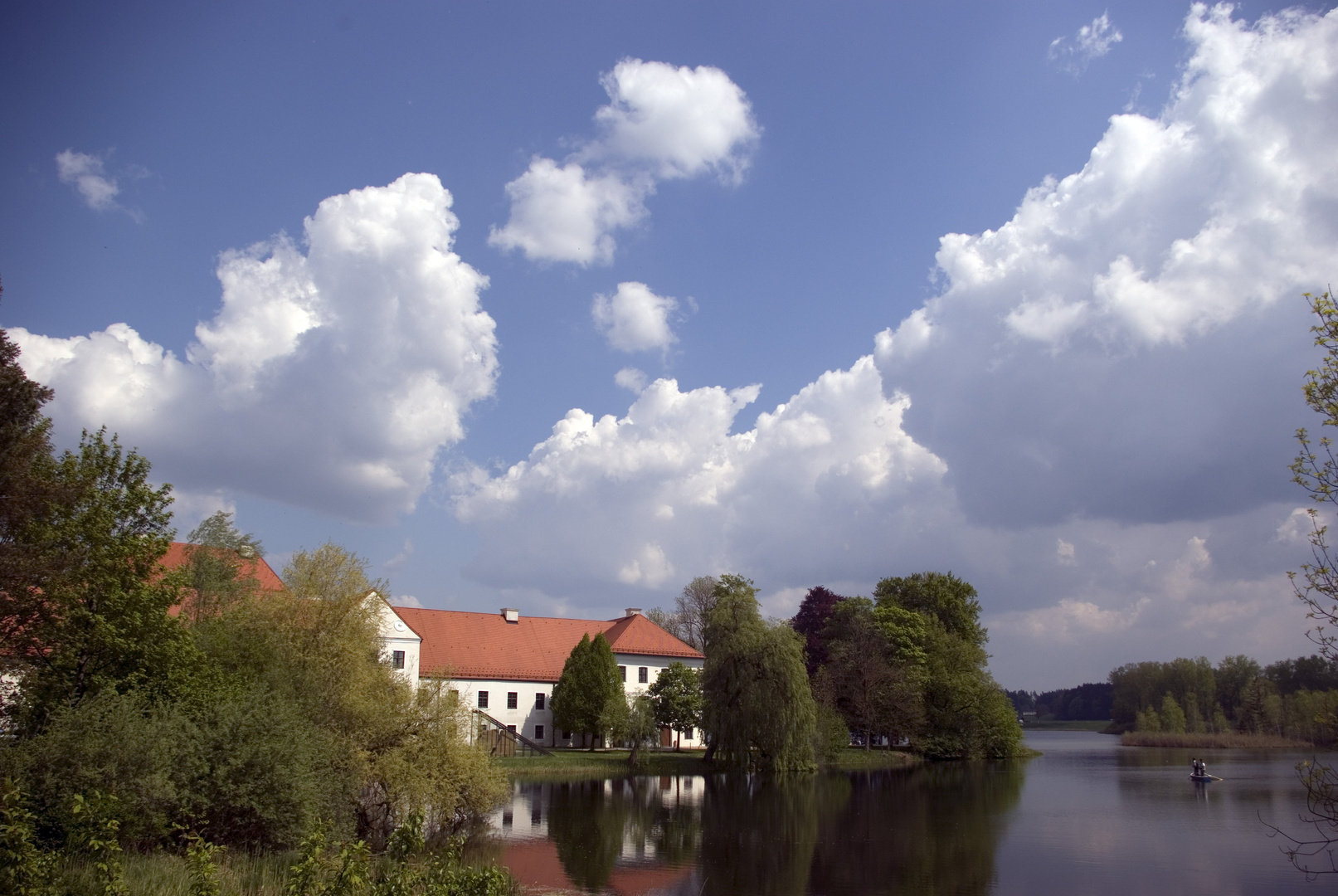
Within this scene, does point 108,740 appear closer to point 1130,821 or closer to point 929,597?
point 1130,821

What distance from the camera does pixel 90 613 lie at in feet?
54.1

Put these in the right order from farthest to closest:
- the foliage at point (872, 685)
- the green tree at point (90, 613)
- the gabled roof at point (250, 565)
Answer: the foliage at point (872, 685), the gabled roof at point (250, 565), the green tree at point (90, 613)

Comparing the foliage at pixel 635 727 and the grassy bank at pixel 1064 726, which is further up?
the foliage at pixel 635 727

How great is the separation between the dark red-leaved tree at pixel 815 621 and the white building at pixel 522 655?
10.2m

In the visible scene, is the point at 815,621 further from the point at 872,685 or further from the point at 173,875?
the point at 173,875

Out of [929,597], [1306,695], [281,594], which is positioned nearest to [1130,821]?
[281,594]

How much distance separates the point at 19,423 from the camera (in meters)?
14.7

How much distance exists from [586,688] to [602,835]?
23.0 meters

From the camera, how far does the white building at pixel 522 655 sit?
155ft

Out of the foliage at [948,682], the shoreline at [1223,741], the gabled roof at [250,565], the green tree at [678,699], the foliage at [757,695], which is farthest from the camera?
the shoreline at [1223,741]

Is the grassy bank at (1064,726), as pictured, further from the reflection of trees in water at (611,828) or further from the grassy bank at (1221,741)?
the reflection of trees in water at (611,828)

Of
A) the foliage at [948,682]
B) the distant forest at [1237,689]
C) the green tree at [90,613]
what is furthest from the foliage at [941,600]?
the green tree at [90,613]

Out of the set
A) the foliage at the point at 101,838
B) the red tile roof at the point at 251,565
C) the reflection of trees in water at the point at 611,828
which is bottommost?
the reflection of trees in water at the point at 611,828

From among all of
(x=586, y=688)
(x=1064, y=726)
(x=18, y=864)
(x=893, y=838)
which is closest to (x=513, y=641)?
(x=586, y=688)
